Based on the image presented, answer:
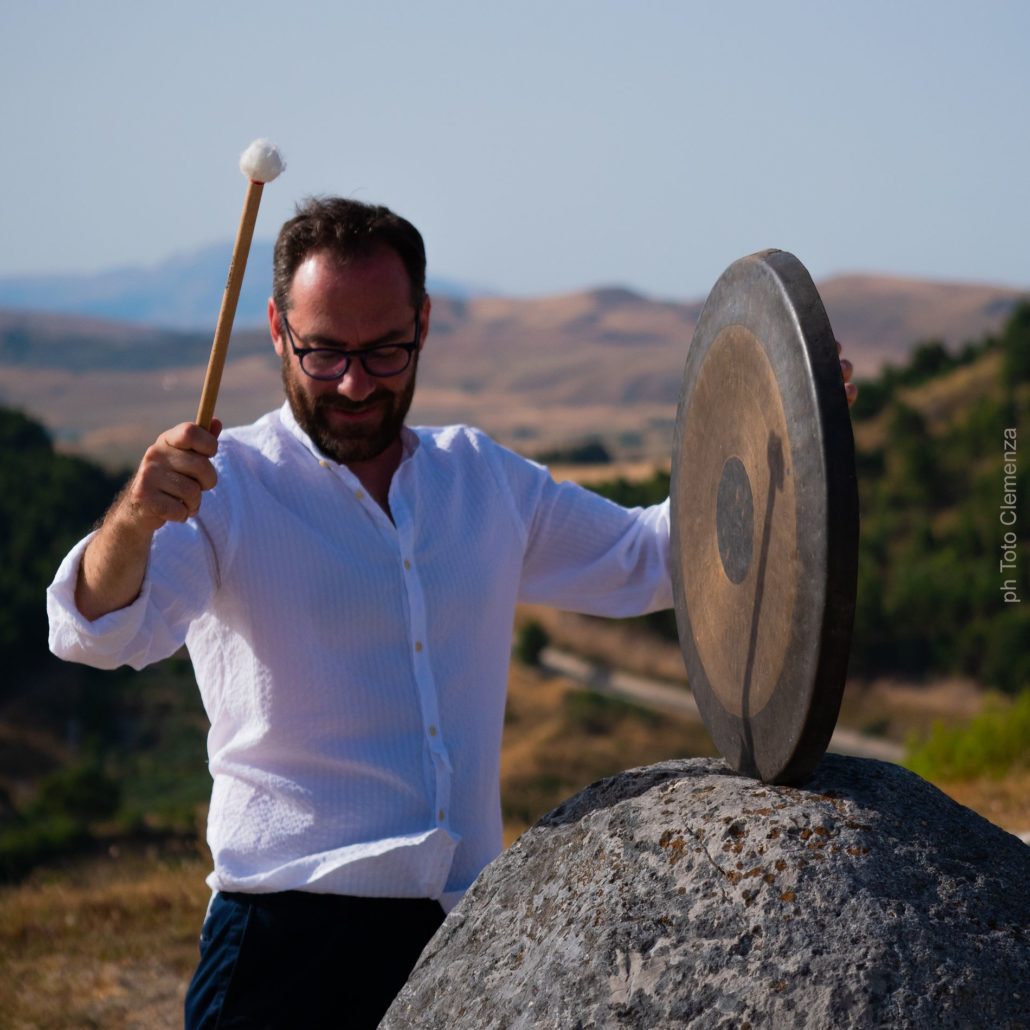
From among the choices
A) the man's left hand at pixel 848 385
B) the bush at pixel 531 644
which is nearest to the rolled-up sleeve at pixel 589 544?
the man's left hand at pixel 848 385

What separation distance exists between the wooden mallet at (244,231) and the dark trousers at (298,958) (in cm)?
121

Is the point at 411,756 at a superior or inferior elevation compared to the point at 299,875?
superior

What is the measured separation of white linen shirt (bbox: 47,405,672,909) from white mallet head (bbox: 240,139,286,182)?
86 centimetres

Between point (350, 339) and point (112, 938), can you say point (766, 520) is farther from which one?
point (112, 938)

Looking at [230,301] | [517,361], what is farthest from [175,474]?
[517,361]

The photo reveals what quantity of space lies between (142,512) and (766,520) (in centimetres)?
124

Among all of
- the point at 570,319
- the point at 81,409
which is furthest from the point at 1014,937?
Answer: the point at 570,319

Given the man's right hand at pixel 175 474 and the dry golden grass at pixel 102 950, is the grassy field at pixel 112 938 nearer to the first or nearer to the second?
the dry golden grass at pixel 102 950

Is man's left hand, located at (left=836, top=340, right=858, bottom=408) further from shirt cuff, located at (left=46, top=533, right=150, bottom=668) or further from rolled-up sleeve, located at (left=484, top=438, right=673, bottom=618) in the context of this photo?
shirt cuff, located at (left=46, top=533, right=150, bottom=668)

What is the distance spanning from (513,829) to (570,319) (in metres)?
147

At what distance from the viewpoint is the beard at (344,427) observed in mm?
3613

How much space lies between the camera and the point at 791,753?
2834 mm

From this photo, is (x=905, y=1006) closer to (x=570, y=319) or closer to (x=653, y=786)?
(x=653, y=786)

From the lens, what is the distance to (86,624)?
3088 millimetres
